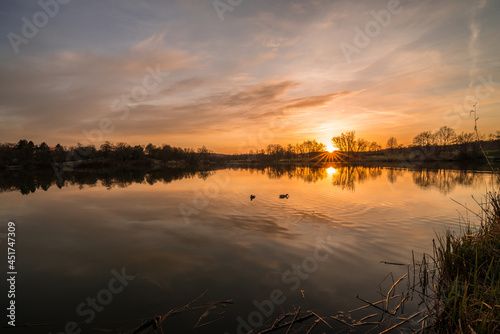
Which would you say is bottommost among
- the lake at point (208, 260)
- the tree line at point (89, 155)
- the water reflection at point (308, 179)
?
the lake at point (208, 260)

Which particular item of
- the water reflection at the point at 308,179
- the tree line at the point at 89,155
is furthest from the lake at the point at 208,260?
the tree line at the point at 89,155

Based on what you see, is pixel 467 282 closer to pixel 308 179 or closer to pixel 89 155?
pixel 308 179

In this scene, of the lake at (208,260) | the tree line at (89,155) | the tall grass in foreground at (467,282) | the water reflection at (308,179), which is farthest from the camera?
the tree line at (89,155)

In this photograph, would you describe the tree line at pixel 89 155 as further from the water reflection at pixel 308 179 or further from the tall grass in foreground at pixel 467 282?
the tall grass in foreground at pixel 467 282

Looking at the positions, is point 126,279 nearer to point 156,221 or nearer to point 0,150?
point 156,221

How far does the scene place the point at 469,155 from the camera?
8200 cm

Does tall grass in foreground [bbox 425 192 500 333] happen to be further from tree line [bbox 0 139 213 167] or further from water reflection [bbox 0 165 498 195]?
tree line [bbox 0 139 213 167]

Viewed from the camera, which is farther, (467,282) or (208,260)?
(208,260)

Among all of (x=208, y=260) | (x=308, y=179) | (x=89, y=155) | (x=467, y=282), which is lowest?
(x=208, y=260)

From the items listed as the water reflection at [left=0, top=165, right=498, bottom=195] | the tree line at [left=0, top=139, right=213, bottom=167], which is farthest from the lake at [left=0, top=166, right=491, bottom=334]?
the tree line at [left=0, top=139, right=213, bottom=167]

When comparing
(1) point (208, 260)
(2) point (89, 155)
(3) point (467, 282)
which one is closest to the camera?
(3) point (467, 282)

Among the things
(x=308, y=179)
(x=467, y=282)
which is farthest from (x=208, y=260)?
(x=308, y=179)

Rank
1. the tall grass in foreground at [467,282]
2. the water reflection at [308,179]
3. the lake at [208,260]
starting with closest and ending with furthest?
the tall grass in foreground at [467,282] → the lake at [208,260] → the water reflection at [308,179]

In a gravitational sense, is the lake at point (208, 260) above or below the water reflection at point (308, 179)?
below
